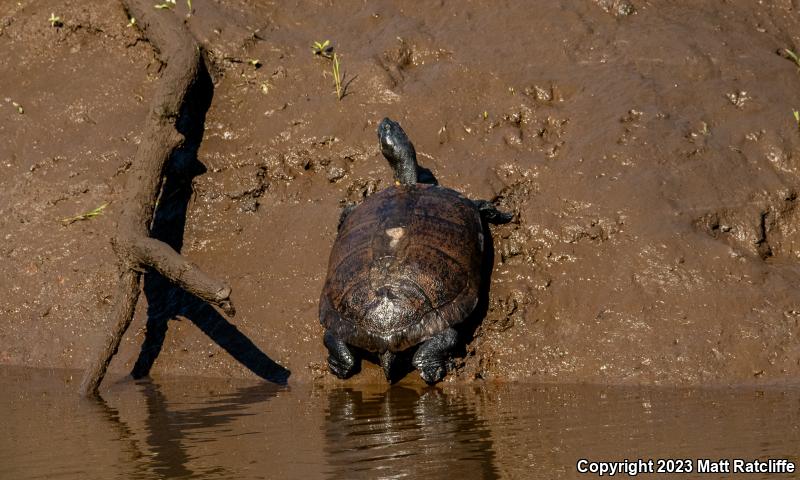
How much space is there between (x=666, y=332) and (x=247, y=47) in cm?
477

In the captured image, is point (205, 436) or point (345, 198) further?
point (345, 198)

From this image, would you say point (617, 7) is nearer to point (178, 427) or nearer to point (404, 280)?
point (404, 280)

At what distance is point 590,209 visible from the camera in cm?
742

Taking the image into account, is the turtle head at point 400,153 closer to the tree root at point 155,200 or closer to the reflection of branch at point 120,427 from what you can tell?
the tree root at point 155,200

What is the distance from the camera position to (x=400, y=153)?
24.9ft

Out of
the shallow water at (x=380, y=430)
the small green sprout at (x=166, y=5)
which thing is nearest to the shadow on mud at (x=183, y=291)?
the shallow water at (x=380, y=430)

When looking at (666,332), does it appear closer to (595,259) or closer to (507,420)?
(595,259)

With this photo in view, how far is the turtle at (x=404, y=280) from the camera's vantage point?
634cm

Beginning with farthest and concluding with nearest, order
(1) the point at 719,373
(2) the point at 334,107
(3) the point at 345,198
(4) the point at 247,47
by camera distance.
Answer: (4) the point at 247,47
(2) the point at 334,107
(3) the point at 345,198
(1) the point at 719,373

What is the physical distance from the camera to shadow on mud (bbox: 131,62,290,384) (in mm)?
7312

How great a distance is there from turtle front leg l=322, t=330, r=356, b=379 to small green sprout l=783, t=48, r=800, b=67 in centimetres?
485

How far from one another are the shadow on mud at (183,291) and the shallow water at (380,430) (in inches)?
16.1

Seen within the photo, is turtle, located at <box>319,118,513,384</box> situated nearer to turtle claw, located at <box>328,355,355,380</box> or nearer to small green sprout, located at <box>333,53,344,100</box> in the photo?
turtle claw, located at <box>328,355,355,380</box>

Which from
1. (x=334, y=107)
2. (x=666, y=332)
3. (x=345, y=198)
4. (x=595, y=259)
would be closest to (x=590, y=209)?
(x=595, y=259)
